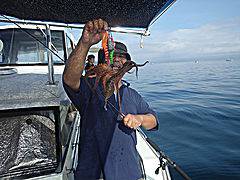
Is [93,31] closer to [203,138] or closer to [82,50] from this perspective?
[82,50]

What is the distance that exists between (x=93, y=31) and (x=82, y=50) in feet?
0.67

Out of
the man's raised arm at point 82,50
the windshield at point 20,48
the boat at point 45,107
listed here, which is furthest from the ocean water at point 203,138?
the windshield at point 20,48

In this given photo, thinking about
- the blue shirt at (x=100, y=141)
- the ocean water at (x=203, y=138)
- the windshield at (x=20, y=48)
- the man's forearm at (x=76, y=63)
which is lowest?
the ocean water at (x=203, y=138)

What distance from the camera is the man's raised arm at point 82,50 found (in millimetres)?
1640

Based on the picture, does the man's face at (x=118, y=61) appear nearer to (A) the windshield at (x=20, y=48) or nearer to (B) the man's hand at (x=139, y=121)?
(B) the man's hand at (x=139, y=121)

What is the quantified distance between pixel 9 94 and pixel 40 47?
355 cm

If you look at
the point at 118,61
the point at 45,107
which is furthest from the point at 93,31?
the point at 45,107

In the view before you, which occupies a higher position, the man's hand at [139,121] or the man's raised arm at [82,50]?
the man's raised arm at [82,50]

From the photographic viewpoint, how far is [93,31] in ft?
5.46

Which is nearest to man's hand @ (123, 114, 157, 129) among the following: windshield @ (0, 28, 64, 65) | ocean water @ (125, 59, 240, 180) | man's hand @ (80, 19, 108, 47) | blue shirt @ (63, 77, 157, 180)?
blue shirt @ (63, 77, 157, 180)

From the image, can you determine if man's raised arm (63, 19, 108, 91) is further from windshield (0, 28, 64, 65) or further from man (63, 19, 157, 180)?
windshield (0, 28, 64, 65)

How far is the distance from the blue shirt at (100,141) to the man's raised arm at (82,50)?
14cm

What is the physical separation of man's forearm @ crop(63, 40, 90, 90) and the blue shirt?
0.16 metres

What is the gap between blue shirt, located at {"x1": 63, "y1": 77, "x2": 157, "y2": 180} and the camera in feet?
6.56
